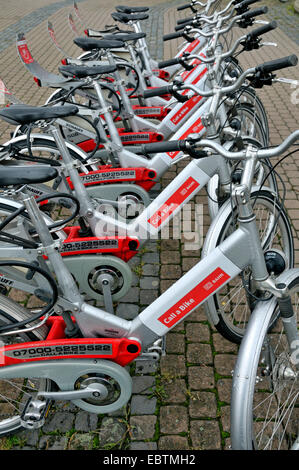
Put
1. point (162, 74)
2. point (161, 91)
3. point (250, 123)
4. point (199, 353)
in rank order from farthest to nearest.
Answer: point (162, 74) → point (250, 123) → point (199, 353) → point (161, 91)

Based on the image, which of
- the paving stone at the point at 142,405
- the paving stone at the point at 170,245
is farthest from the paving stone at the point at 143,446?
the paving stone at the point at 170,245

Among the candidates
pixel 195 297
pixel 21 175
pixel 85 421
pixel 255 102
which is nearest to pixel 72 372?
pixel 85 421

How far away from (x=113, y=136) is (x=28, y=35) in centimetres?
800

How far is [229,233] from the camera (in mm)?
2598

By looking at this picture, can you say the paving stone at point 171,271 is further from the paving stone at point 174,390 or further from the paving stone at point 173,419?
the paving stone at point 173,419

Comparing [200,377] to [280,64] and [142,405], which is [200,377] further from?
[280,64]

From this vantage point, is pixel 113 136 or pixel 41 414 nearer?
pixel 41 414

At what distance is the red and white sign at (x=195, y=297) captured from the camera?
1.83 meters

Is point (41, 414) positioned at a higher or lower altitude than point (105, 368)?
lower

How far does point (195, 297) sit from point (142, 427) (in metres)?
0.91

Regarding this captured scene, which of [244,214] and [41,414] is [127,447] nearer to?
[41,414]

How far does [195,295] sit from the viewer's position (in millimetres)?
1914
